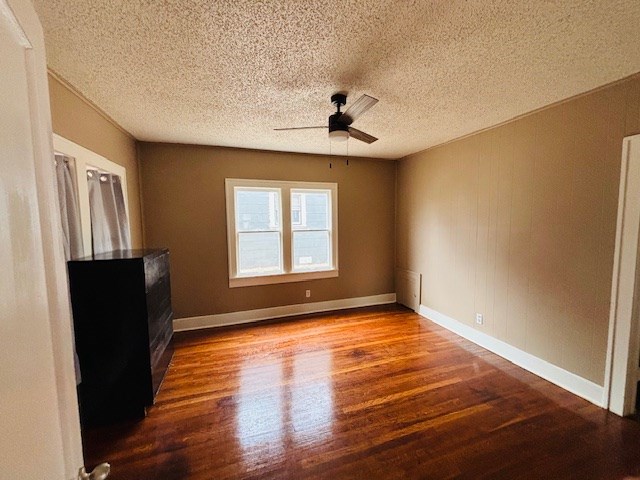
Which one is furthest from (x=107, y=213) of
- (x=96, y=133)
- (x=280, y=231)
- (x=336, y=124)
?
(x=336, y=124)

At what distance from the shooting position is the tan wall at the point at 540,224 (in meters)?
2.13

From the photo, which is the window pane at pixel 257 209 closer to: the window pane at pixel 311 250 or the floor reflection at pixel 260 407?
the window pane at pixel 311 250

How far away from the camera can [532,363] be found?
267cm

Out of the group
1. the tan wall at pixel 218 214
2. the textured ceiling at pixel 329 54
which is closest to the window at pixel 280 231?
the tan wall at pixel 218 214

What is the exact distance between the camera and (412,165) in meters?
4.26

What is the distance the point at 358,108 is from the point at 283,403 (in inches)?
91.4

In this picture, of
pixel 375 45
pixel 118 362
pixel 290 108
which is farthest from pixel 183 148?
pixel 375 45

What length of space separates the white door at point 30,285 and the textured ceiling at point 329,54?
3.24 ft

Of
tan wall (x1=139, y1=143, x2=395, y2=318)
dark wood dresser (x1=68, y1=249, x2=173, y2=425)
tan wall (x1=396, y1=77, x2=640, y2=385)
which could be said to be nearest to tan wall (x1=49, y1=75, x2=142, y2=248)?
tan wall (x1=139, y1=143, x2=395, y2=318)

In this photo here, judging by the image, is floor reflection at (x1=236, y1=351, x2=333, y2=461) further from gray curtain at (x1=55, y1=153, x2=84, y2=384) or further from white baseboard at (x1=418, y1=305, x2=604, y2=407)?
white baseboard at (x1=418, y1=305, x2=604, y2=407)

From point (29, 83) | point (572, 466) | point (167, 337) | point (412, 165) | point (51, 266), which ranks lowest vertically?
point (572, 466)

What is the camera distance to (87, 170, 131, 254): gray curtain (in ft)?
7.66

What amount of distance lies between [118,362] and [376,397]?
2014mm

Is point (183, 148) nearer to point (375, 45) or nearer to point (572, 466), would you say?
point (375, 45)
